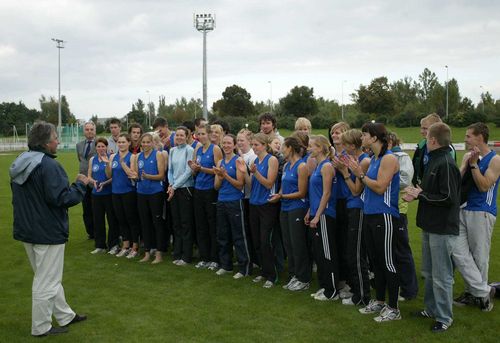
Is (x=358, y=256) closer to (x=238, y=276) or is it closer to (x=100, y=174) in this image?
(x=238, y=276)

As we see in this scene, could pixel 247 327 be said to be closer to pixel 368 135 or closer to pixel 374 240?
pixel 374 240

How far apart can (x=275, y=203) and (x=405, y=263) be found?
1.79 meters

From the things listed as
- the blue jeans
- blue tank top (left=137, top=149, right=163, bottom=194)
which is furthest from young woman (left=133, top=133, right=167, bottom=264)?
the blue jeans

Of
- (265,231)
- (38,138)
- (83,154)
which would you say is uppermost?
(38,138)

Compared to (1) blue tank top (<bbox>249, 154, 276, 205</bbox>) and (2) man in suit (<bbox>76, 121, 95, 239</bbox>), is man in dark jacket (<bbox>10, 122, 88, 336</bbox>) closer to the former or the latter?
(1) blue tank top (<bbox>249, 154, 276, 205</bbox>)

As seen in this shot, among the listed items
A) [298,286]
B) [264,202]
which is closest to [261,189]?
[264,202]

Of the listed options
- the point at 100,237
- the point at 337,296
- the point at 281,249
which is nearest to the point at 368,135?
the point at 337,296

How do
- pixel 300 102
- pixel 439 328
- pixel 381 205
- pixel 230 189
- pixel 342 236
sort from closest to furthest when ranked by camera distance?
pixel 439 328
pixel 381 205
pixel 342 236
pixel 230 189
pixel 300 102

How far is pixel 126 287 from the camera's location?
656cm

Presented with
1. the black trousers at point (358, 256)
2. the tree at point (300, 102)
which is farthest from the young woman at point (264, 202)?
the tree at point (300, 102)

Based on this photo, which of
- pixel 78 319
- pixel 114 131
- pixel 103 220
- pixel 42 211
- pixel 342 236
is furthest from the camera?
pixel 114 131

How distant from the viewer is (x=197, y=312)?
18.2 feet

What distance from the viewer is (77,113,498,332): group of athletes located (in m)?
5.11

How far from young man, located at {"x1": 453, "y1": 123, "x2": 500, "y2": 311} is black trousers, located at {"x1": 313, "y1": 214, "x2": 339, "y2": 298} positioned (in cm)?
134
